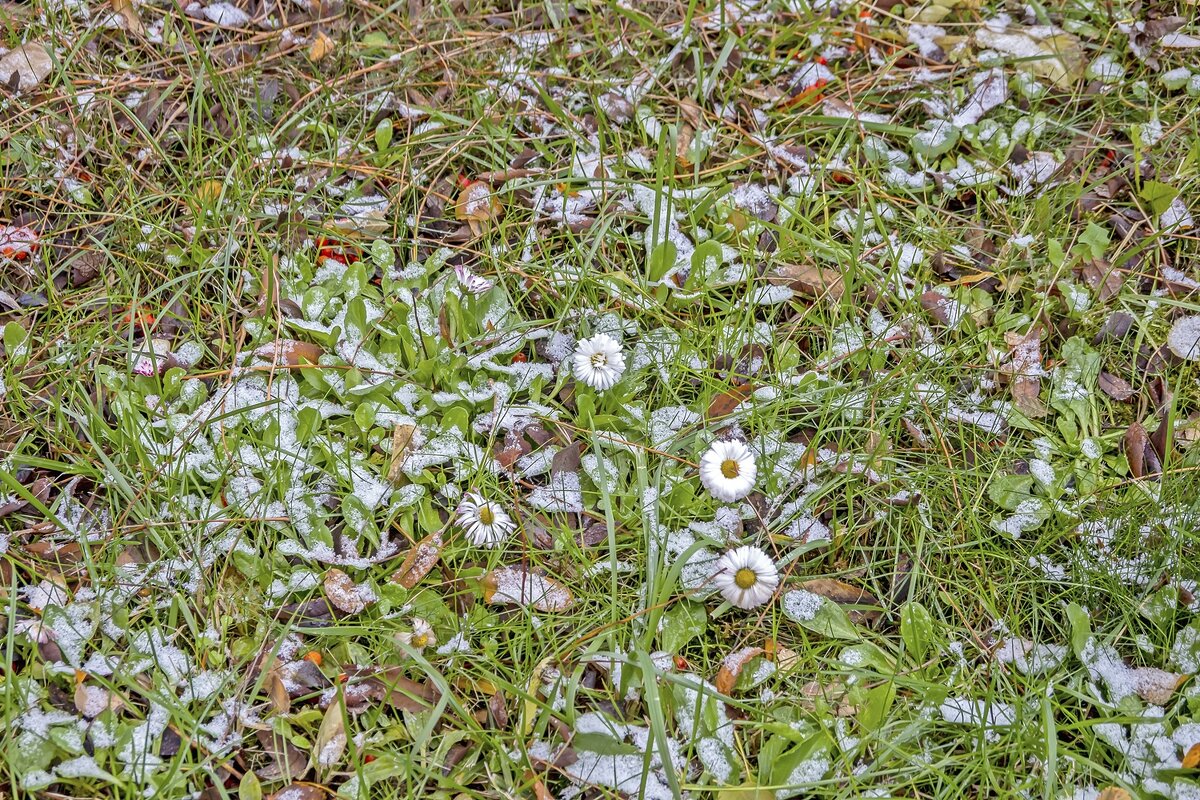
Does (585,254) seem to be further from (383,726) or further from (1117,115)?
(1117,115)

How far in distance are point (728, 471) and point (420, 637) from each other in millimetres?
675

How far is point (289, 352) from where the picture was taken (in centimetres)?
208

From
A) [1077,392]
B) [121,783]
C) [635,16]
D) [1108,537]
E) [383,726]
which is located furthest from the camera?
[635,16]

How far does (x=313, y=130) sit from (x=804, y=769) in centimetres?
194

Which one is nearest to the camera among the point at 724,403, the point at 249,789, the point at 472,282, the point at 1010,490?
the point at 249,789

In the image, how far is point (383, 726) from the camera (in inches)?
65.7

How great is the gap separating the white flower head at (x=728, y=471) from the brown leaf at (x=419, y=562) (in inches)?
21.5

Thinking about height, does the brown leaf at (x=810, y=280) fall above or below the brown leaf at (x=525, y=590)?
above

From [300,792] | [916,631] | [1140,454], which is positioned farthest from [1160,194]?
[300,792]

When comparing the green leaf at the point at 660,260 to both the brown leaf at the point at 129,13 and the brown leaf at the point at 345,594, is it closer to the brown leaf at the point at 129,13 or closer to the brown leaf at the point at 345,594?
the brown leaf at the point at 345,594

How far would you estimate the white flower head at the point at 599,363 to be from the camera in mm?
2002

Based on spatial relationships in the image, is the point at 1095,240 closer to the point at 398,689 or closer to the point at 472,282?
the point at 472,282

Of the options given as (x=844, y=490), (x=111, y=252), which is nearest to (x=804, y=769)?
(x=844, y=490)

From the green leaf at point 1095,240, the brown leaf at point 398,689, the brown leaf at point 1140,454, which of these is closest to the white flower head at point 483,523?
the brown leaf at point 398,689
